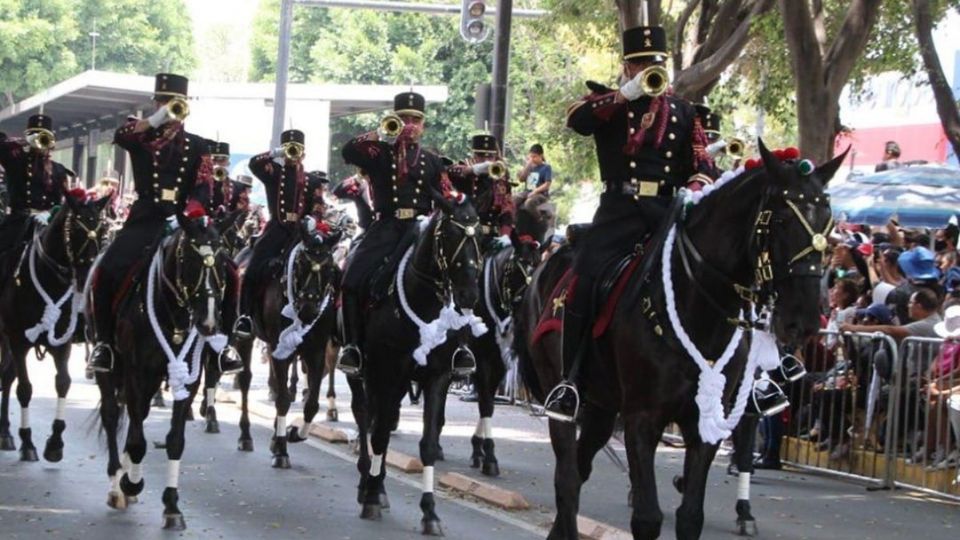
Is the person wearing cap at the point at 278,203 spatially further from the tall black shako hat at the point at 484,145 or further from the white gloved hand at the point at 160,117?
the white gloved hand at the point at 160,117

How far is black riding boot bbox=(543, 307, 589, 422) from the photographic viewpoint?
10203mm

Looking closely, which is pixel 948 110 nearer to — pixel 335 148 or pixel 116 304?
pixel 116 304

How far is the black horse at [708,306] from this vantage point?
887cm

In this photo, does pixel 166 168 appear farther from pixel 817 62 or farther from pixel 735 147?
pixel 817 62

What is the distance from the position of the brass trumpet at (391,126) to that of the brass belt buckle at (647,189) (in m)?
4.14

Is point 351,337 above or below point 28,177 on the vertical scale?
below

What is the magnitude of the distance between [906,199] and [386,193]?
9.71 m

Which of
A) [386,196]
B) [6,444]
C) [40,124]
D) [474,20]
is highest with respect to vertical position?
[474,20]

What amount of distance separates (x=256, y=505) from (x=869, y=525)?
458cm

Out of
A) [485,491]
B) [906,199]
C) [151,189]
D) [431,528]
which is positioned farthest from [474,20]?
[431,528]

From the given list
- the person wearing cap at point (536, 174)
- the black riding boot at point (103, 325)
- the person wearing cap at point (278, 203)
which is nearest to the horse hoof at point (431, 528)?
the black riding boot at point (103, 325)

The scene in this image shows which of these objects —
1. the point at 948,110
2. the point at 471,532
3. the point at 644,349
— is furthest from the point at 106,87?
the point at 644,349

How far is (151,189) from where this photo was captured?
13.5 metres

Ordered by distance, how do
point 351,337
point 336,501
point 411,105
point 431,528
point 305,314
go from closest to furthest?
point 431,528, point 336,501, point 351,337, point 411,105, point 305,314
